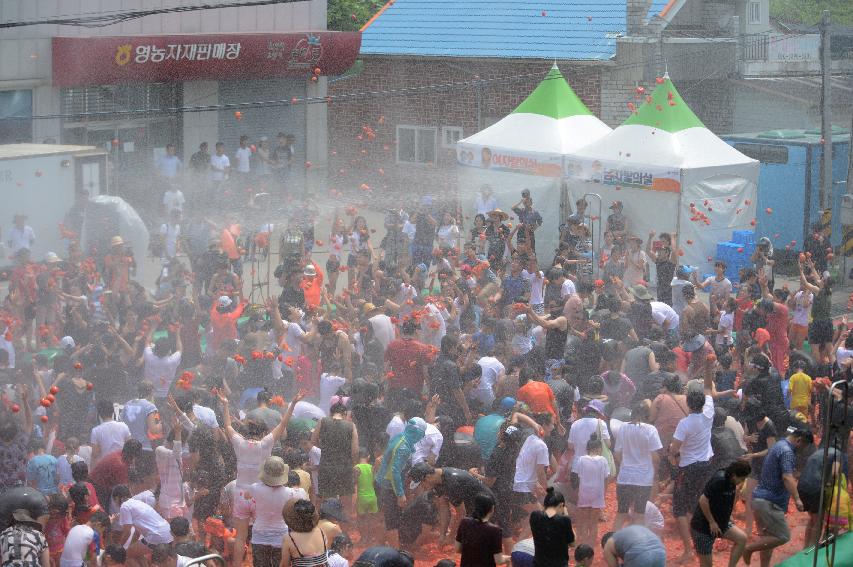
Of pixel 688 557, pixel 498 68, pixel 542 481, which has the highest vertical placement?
pixel 498 68

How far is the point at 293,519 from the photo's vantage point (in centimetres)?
727

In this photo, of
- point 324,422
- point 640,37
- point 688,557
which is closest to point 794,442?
point 688,557

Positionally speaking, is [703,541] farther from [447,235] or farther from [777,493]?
[447,235]

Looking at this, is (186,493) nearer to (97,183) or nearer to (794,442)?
(794,442)

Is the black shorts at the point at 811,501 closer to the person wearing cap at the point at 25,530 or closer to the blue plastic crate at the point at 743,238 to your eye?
the person wearing cap at the point at 25,530

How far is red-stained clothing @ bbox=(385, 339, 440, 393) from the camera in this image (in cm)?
1057

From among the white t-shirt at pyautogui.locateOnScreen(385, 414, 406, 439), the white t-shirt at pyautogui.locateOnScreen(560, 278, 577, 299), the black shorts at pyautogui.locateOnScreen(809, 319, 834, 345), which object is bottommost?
the white t-shirt at pyautogui.locateOnScreen(385, 414, 406, 439)

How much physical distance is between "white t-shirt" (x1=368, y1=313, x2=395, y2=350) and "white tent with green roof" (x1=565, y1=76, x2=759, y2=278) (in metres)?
6.68

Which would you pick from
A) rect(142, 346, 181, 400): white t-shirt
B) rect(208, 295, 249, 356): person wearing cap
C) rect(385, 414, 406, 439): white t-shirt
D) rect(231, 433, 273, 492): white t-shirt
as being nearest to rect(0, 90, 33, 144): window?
rect(208, 295, 249, 356): person wearing cap

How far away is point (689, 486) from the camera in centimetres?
905

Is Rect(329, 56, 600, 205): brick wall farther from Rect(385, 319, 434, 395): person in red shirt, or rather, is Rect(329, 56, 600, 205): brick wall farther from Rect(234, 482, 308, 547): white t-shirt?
Rect(234, 482, 308, 547): white t-shirt

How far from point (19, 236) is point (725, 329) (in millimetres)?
8703

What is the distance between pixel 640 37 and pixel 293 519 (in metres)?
17.1

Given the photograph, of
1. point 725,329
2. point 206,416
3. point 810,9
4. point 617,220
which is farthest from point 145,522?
point 810,9
